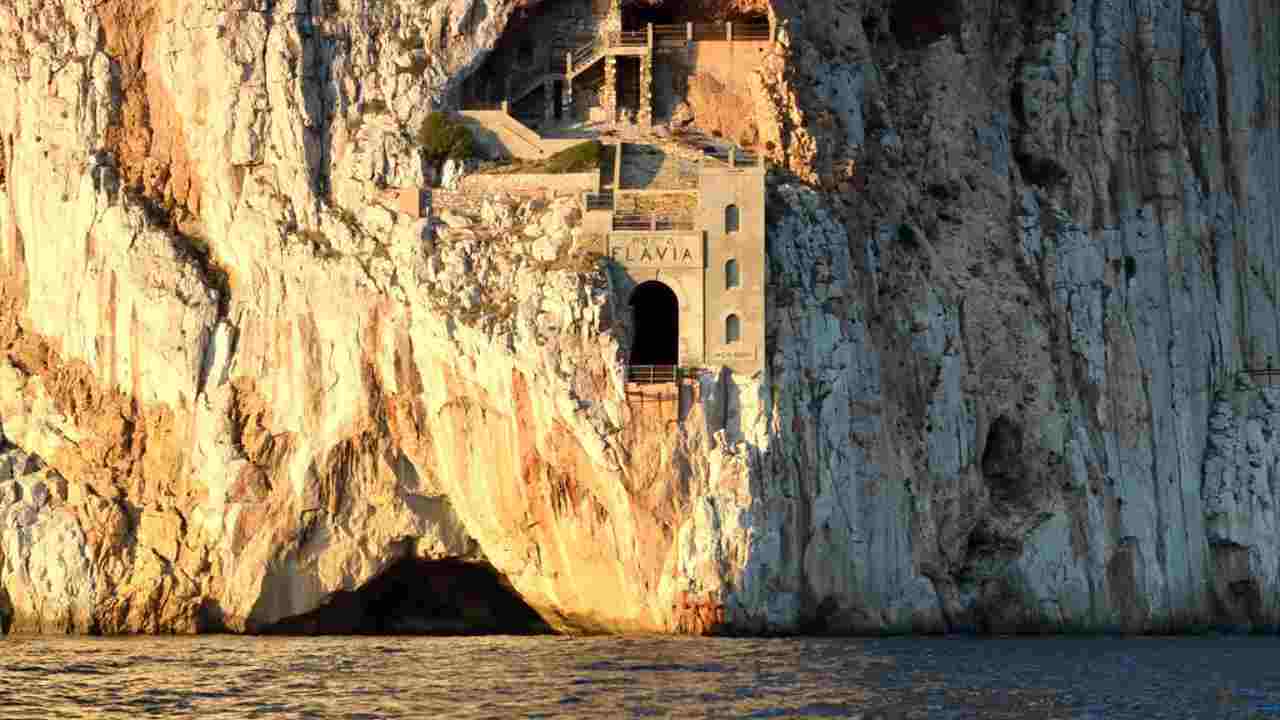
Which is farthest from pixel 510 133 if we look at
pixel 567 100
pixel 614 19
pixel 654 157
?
pixel 614 19

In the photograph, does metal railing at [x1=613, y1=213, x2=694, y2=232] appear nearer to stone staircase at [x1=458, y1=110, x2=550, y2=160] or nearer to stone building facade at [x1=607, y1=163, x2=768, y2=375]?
stone building facade at [x1=607, y1=163, x2=768, y2=375]

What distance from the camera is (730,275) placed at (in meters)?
71.5

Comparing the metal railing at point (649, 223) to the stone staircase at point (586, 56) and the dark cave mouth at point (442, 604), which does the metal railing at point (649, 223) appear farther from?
the dark cave mouth at point (442, 604)

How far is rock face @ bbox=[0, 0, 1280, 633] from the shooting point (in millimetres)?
71000

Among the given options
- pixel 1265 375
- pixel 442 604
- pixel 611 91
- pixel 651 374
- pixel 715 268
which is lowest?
pixel 442 604

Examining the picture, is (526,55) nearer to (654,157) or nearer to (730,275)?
(654,157)

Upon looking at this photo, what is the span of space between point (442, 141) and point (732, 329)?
9527mm

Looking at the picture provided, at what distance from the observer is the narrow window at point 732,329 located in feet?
234

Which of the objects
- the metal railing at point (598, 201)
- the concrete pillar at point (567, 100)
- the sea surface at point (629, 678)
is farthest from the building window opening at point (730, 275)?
the sea surface at point (629, 678)

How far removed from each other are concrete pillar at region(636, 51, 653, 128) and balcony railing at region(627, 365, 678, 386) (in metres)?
8.97

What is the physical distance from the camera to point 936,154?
264ft

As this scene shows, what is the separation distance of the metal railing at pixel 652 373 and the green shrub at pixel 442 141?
26.4ft

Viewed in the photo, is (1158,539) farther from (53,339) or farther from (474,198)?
(53,339)

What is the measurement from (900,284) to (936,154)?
4.75 metres
